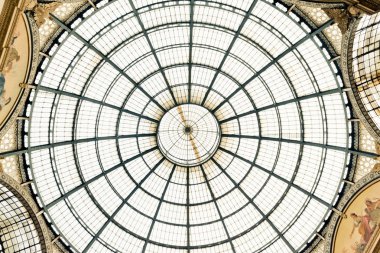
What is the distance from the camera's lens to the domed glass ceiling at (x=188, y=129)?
68.1 feet

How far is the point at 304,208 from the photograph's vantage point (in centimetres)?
2333

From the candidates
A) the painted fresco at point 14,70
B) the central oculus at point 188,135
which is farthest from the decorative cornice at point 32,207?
the central oculus at point 188,135

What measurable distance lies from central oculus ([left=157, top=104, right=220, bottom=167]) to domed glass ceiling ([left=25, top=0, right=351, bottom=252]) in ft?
0.21

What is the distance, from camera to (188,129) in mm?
25031

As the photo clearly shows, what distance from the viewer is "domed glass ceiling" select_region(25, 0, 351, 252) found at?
68.1 ft

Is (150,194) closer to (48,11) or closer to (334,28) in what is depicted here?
(48,11)

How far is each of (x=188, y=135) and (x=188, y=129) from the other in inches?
16.6

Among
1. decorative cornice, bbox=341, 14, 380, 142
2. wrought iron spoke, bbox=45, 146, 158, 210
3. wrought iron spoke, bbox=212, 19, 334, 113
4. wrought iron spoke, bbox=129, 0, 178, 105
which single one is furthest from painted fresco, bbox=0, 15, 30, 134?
decorative cornice, bbox=341, 14, 380, 142

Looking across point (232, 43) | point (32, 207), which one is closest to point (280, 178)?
point (232, 43)

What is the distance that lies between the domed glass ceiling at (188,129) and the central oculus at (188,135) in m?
0.06

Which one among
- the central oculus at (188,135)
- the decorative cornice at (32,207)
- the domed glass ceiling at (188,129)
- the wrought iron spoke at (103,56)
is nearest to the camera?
the wrought iron spoke at (103,56)

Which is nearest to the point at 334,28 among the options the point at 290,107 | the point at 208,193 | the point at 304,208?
the point at 290,107

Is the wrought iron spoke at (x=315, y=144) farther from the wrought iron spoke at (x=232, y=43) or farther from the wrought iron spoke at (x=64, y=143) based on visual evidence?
the wrought iron spoke at (x=64, y=143)

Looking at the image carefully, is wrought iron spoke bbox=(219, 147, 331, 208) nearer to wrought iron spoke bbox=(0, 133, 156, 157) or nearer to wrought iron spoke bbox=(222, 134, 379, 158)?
wrought iron spoke bbox=(222, 134, 379, 158)
